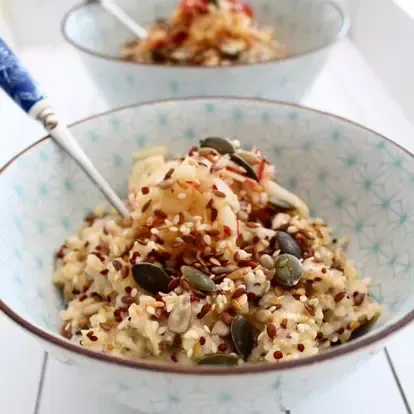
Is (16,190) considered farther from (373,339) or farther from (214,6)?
(214,6)

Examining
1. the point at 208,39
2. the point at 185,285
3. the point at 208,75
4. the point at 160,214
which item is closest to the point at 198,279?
the point at 185,285

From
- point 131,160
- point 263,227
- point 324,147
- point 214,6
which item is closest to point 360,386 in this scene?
point 263,227

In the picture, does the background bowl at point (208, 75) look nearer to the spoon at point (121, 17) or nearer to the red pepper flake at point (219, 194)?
the spoon at point (121, 17)

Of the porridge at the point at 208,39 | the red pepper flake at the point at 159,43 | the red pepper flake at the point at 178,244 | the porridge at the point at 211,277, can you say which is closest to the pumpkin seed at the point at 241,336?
the porridge at the point at 211,277

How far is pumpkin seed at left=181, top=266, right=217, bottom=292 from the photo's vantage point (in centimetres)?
70

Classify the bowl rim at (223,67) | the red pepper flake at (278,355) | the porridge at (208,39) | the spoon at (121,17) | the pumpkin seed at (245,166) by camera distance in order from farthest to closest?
the spoon at (121,17) → the porridge at (208,39) → the bowl rim at (223,67) → the pumpkin seed at (245,166) → the red pepper flake at (278,355)

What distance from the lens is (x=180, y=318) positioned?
67cm

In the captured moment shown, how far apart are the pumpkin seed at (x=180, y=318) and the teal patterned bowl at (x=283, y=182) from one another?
93 mm

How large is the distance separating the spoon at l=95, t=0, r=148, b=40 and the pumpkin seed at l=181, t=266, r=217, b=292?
969 millimetres

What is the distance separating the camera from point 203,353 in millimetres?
674

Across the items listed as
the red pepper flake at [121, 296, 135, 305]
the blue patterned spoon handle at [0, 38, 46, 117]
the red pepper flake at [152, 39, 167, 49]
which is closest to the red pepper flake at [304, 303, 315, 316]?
the red pepper flake at [121, 296, 135, 305]

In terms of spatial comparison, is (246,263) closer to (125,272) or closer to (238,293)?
(238,293)

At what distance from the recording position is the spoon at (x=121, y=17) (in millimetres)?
1515

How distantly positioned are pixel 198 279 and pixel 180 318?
56 mm
